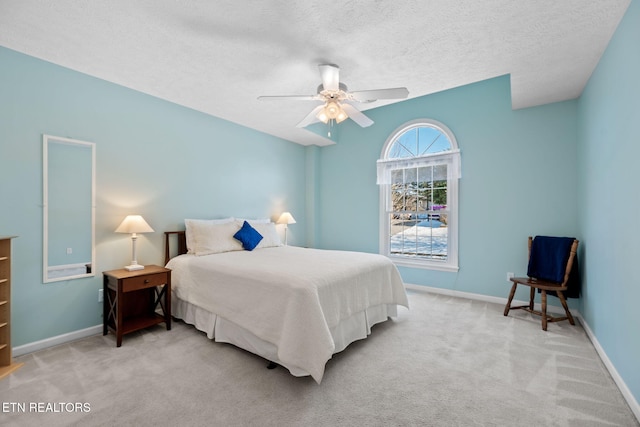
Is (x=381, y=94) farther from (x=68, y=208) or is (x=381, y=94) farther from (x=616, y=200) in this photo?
(x=68, y=208)

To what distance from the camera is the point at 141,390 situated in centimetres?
198

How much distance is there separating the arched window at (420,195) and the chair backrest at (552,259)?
96cm

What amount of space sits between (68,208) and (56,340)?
122 cm

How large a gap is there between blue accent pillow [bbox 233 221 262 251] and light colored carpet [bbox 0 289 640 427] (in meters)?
1.27

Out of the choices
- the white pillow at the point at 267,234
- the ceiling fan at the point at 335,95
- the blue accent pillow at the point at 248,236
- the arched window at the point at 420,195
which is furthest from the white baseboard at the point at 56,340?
the arched window at the point at 420,195

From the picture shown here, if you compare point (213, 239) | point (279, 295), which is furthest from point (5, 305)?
point (279, 295)

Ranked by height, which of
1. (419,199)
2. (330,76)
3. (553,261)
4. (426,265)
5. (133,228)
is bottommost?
(426,265)

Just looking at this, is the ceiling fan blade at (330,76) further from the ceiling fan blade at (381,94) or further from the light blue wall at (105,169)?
the light blue wall at (105,169)

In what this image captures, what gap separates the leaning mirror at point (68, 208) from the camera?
2.66 m

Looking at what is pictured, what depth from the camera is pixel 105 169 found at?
Result: 3.03 m

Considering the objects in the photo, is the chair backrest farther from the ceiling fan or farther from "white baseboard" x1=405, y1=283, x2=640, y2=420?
the ceiling fan

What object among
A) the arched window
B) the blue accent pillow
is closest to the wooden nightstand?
the blue accent pillow

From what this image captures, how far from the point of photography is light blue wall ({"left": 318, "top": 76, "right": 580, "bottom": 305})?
347cm

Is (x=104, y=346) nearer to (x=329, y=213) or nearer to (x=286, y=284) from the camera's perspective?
(x=286, y=284)
